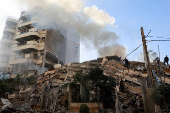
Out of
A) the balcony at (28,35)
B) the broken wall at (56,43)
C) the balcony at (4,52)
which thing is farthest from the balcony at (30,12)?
the balcony at (4,52)

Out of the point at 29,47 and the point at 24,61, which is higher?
the point at 29,47

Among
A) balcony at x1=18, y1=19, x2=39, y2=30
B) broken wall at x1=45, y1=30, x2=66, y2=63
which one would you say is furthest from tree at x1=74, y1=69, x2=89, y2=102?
balcony at x1=18, y1=19, x2=39, y2=30

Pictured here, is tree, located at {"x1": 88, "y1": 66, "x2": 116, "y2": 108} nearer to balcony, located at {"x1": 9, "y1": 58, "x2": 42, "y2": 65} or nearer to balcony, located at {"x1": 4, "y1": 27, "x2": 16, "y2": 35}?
balcony, located at {"x1": 9, "y1": 58, "x2": 42, "y2": 65}

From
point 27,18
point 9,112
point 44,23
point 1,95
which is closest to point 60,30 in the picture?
point 44,23

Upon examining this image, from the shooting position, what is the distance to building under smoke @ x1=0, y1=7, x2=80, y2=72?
31.9m

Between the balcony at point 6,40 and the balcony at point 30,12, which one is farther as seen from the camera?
the balcony at point 6,40

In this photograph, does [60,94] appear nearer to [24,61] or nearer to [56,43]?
[24,61]

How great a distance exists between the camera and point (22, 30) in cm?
3759

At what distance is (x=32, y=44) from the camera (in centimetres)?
3197

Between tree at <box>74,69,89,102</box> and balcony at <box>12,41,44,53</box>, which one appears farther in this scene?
balcony at <box>12,41,44,53</box>

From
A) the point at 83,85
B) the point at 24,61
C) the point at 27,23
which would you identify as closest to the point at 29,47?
the point at 24,61

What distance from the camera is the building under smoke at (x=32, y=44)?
31.9m

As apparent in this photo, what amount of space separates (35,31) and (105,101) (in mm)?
27690

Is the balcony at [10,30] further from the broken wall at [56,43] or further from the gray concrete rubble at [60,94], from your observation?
the gray concrete rubble at [60,94]
